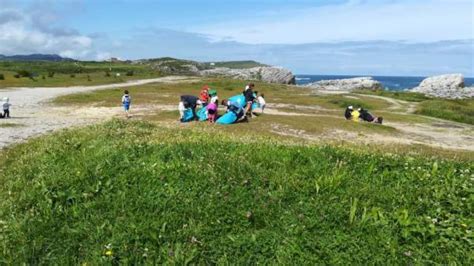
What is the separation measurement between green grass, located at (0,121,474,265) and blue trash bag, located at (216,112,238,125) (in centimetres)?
2074

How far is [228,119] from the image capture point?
3241cm

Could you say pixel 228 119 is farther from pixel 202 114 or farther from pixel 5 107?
pixel 5 107

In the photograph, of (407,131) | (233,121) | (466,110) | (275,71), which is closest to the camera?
(233,121)

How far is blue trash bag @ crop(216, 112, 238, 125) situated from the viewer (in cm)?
3219

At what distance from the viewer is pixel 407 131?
121ft

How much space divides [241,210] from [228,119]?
2367 cm

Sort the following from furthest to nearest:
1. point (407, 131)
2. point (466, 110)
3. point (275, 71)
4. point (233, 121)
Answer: point (275, 71) → point (466, 110) → point (407, 131) → point (233, 121)

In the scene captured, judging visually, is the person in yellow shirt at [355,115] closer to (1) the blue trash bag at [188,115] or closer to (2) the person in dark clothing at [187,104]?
(2) the person in dark clothing at [187,104]

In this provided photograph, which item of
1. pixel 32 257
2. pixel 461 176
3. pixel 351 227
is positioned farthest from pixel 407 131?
pixel 32 257

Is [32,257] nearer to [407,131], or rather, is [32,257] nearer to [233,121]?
[233,121]

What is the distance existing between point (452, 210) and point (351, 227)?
193 centimetres

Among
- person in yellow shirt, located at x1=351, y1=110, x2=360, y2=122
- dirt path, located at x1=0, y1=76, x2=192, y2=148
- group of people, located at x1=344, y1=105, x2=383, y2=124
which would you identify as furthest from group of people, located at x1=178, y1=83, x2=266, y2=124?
person in yellow shirt, located at x1=351, y1=110, x2=360, y2=122

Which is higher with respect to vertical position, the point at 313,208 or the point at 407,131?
the point at 313,208

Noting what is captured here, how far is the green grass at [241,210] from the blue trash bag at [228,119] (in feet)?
68.1
